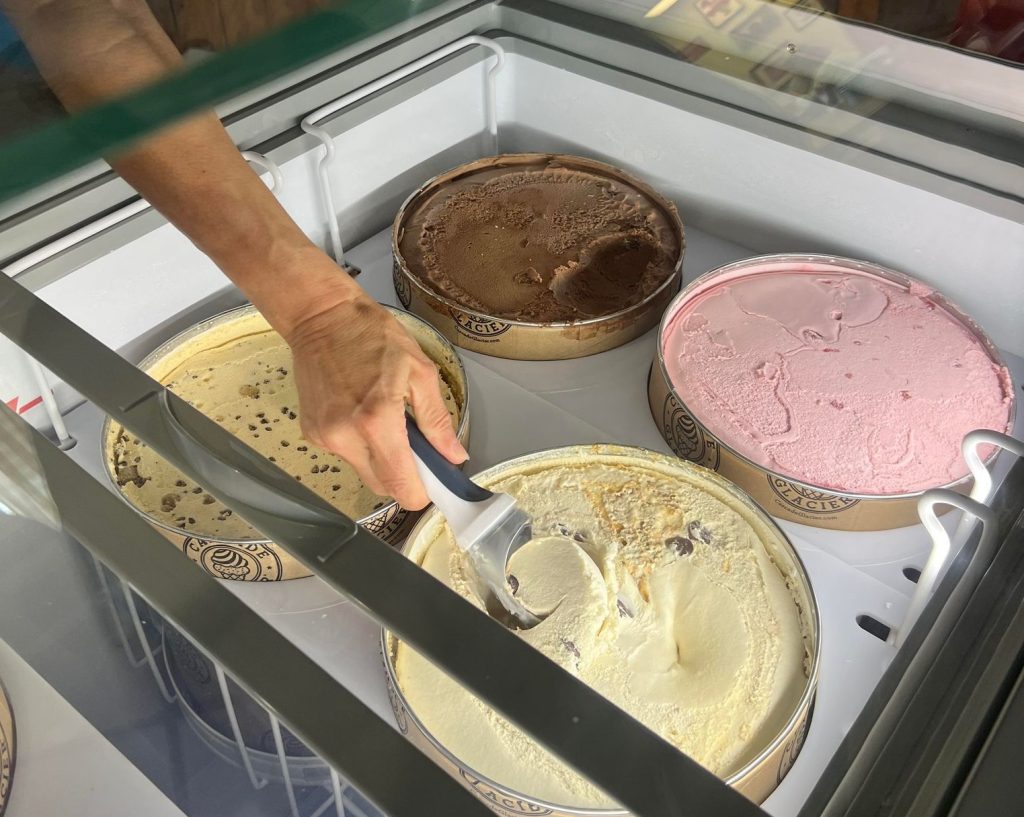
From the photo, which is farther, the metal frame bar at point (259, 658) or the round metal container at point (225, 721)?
the round metal container at point (225, 721)

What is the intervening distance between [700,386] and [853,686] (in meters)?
0.36

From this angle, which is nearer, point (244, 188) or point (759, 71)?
point (244, 188)

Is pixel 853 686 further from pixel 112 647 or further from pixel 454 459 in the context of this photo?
pixel 112 647

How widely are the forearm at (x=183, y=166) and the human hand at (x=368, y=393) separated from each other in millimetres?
23

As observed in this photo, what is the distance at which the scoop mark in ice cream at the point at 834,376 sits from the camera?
0.96m

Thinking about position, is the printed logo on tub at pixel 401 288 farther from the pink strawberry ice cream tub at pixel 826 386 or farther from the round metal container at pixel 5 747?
the round metal container at pixel 5 747

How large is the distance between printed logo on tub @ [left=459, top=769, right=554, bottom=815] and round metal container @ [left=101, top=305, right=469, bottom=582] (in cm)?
23

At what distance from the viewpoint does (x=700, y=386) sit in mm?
1046

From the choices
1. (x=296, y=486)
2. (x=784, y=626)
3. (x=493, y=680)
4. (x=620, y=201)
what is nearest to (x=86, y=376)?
(x=296, y=486)

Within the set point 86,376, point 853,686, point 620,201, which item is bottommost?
point 853,686

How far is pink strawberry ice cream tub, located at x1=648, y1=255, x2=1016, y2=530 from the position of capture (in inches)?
37.0

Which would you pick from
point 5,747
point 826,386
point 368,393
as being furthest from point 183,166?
point 826,386

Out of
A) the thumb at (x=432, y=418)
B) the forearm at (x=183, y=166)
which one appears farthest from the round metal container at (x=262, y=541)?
the forearm at (x=183, y=166)

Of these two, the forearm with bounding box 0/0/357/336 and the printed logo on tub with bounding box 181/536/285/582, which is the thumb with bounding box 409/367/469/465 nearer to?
the forearm with bounding box 0/0/357/336
